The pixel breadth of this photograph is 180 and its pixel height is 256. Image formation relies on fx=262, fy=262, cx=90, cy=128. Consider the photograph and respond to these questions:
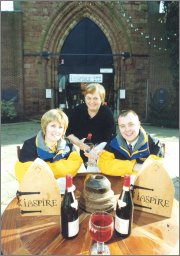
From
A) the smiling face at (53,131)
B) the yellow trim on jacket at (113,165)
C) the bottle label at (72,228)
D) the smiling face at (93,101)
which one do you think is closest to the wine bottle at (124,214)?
the bottle label at (72,228)

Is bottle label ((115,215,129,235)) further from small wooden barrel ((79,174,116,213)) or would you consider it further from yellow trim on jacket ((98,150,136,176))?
yellow trim on jacket ((98,150,136,176))

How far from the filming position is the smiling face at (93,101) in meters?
3.25

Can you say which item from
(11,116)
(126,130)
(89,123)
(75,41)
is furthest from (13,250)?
(75,41)

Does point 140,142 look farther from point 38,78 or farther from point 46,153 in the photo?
point 38,78

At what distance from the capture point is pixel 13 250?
1.54m

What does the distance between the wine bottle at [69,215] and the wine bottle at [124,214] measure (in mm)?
261

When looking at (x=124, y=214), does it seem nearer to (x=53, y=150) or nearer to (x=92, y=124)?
(x=53, y=150)

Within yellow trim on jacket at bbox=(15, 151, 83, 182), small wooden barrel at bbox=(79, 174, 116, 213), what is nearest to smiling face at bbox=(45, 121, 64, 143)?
yellow trim on jacket at bbox=(15, 151, 83, 182)

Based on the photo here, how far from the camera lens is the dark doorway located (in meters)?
10.5

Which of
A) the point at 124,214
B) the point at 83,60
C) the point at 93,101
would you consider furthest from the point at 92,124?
the point at 83,60

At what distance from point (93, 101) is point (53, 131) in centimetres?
110

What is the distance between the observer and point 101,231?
1.45 meters

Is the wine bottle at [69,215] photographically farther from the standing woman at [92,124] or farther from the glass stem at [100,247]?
the standing woman at [92,124]

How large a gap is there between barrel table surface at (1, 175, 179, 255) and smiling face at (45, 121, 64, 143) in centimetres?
70
